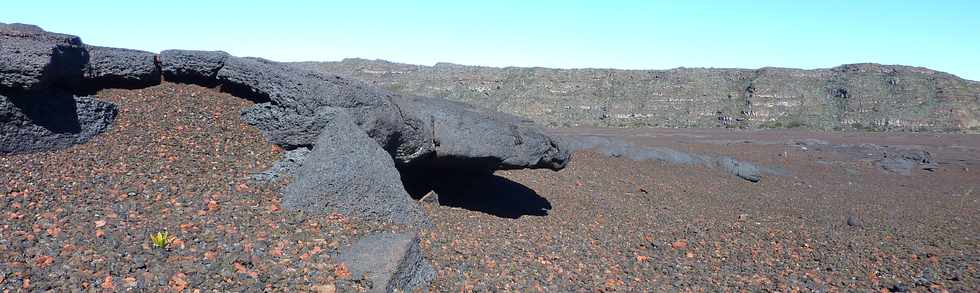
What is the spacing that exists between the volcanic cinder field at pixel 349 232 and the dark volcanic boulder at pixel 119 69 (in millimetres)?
154

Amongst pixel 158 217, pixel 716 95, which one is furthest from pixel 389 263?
pixel 716 95

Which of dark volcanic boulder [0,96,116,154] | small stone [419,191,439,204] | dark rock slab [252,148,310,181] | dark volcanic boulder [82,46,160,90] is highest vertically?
dark volcanic boulder [82,46,160,90]

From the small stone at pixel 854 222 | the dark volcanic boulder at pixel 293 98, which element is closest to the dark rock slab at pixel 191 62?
the dark volcanic boulder at pixel 293 98

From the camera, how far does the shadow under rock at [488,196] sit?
28.6 ft

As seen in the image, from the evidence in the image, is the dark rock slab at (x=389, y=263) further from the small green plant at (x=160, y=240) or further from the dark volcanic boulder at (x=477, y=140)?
the dark volcanic boulder at (x=477, y=140)

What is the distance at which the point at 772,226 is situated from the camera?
9875 millimetres

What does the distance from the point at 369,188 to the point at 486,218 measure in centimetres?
187

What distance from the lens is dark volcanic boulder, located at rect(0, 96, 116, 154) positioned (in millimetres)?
5477

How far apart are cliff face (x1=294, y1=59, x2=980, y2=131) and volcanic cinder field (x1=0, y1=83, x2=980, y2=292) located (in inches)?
1696

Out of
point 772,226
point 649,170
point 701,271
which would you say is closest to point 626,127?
point 649,170

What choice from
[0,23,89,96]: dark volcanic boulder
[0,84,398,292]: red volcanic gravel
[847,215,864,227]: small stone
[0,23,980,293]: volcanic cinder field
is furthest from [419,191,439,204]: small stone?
[847,215,864,227]: small stone

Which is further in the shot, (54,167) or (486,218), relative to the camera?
(486,218)

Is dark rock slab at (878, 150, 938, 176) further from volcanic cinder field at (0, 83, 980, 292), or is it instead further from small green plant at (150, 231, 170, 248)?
small green plant at (150, 231, 170, 248)

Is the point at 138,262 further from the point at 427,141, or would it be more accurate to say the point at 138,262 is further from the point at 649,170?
the point at 649,170
